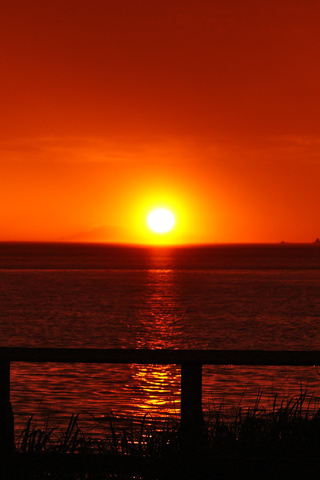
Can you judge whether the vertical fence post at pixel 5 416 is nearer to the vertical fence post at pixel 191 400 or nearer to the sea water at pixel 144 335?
the vertical fence post at pixel 191 400

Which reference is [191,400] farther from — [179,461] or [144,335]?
[144,335]

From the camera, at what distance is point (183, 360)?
16.0ft

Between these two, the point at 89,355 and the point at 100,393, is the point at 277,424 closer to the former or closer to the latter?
the point at 89,355

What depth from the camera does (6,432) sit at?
4.86 metres

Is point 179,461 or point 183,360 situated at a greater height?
point 183,360

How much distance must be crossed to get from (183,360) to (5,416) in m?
1.30

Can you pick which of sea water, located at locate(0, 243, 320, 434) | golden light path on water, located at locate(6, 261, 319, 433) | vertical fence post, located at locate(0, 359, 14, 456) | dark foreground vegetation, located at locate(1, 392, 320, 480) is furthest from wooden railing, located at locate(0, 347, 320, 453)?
golden light path on water, located at locate(6, 261, 319, 433)

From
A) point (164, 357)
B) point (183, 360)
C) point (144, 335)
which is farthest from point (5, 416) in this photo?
point (144, 335)

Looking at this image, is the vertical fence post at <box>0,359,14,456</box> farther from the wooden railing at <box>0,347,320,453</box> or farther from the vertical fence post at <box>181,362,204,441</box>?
the vertical fence post at <box>181,362,204,441</box>

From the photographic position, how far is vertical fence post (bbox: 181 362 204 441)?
16.2ft

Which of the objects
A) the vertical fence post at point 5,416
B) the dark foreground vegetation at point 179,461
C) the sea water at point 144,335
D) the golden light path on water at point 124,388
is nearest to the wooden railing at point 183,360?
the vertical fence post at point 5,416

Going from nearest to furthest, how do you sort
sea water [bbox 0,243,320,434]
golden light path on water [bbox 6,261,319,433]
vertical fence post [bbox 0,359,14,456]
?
vertical fence post [bbox 0,359,14,456]
golden light path on water [bbox 6,261,319,433]
sea water [bbox 0,243,320,434]

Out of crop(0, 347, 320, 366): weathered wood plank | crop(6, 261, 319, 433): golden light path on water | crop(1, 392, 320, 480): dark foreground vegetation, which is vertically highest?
crop(6, 261, 319, 433): golden light path on water

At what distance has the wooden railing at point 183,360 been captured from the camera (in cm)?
475
